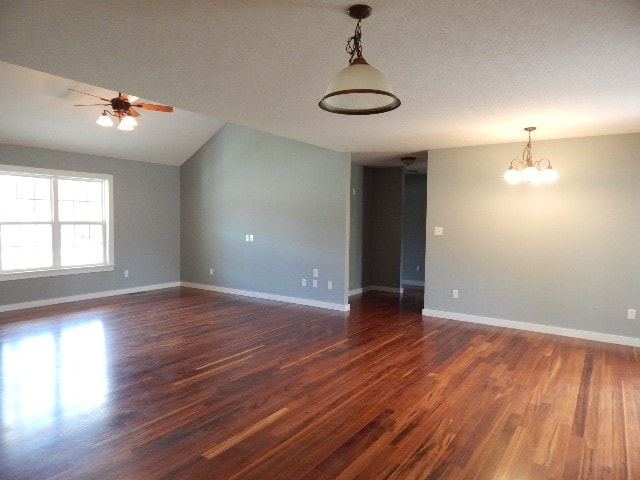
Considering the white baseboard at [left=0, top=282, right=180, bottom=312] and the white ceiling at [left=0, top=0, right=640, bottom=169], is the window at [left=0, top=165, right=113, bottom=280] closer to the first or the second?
the white baseboard at [left=0, top=282, right=180, bottom=312]

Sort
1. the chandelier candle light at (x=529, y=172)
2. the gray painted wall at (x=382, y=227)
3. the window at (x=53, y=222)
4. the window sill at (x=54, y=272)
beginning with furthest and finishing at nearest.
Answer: the gray painted wall at (x=382, y=227) < the window at (x=53, y=222) < the window sill at (x=54, y=272) < the chandelier candle light at (x=529, y=172)

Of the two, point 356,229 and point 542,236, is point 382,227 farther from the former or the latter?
point 542,236

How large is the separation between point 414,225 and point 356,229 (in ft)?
5.92

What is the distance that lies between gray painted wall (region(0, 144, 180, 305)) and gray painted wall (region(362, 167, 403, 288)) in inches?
147

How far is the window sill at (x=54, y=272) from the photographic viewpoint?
584cm

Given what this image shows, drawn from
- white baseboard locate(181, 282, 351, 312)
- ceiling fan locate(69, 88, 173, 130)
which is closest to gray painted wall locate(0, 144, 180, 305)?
white baseboard locate(181, 282, 351, 312)

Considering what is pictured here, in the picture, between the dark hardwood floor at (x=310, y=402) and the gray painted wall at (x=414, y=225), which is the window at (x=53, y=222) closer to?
the dark hardwood floor at (x=310, y=402)

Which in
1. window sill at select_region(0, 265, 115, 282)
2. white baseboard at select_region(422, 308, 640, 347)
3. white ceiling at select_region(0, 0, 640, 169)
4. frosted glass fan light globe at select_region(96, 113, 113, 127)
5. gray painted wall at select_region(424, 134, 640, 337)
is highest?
frosted glass fan light globe at select_region(96, 113, 113, 127)

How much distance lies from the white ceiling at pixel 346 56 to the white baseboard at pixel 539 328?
2.28 m

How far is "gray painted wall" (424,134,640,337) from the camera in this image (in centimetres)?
459

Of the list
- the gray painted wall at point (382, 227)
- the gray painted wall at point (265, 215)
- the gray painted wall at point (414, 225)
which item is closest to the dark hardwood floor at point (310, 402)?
the gray painted wall at point (265, 215)

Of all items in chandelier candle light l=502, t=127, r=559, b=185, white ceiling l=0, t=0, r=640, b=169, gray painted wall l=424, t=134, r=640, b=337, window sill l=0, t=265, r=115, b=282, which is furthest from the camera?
window sill l=0, t=265, r=115, b=282

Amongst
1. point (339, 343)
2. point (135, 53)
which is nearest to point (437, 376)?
point (339, 343)

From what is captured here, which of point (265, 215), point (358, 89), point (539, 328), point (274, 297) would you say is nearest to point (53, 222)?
point (265, 215)
